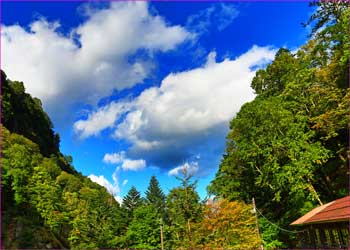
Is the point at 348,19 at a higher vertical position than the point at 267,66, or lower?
lower

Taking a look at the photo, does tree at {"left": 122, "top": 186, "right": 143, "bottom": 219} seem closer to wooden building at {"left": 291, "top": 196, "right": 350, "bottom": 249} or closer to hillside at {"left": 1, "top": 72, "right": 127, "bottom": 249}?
hillside at {"left": 1, "top": 72, "right": 127, "bottom": 249}

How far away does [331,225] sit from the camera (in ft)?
73.7

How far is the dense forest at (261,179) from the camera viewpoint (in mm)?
28641

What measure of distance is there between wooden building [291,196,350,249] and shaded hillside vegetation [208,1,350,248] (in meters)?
5.40

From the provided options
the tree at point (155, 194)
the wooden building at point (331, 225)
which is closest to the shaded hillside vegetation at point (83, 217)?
the wooden building at point (331, 225)

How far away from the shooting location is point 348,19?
76.7 ft

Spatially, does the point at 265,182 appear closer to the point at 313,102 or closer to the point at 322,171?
the point at 322,171

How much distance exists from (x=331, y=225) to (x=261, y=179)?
1353 centimetres

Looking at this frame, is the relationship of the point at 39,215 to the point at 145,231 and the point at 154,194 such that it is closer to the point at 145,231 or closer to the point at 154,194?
the point at 145,231

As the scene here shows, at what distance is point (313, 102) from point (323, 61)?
12.7 ft

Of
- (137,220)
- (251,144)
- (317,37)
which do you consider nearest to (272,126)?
(251,144)

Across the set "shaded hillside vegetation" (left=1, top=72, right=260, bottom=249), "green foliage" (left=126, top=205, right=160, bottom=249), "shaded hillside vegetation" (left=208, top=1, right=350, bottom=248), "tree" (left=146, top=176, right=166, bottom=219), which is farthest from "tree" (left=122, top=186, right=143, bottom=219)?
"shaded hillside vegetation" (left=208, top=1, right=350, bottom=248)

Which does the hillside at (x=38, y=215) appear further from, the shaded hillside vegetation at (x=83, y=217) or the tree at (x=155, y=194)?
the tree at (x=155, y=194)

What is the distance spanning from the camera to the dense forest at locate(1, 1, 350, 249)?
94.0ft
